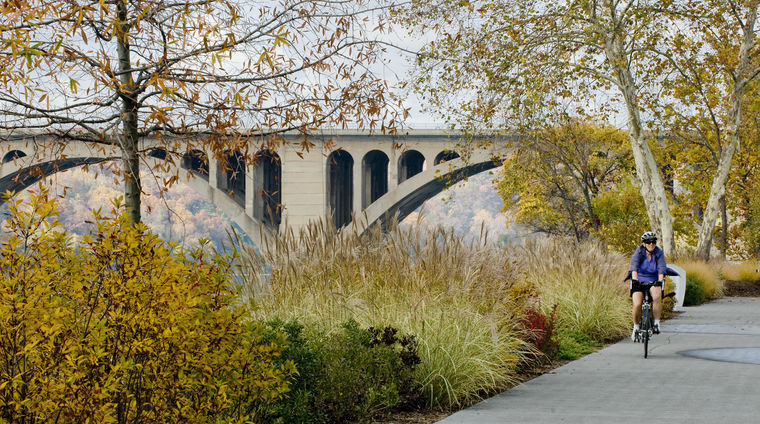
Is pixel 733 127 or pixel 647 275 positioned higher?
pixel 733 127

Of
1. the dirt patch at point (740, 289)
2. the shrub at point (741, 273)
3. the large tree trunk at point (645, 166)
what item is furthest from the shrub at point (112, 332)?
the shrub at point (741, 273)

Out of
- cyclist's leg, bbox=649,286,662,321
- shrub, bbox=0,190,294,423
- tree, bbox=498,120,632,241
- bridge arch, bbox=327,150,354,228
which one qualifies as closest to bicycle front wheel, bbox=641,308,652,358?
cyclist's leg, bbox=649,286,662,321

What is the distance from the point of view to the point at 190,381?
4.21 m

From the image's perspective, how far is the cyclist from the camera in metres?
11.6

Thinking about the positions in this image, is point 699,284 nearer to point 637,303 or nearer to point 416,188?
point 637,303

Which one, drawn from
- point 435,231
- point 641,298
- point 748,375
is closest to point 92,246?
point 435,231

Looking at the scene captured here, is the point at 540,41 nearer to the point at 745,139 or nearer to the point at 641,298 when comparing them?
the point at 641,298

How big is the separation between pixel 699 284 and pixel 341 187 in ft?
96.8

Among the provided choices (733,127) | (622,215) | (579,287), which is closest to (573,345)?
(579,287)

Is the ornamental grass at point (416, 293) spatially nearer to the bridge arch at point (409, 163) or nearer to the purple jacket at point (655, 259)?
the purple jacket at point (655, 259)

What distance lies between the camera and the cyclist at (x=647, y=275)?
1160cm

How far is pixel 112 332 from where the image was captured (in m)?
4.09

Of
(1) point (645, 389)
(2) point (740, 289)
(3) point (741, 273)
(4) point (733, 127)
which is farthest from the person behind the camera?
(3) point (741, 273)

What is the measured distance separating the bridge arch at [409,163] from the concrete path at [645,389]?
1233 inches
